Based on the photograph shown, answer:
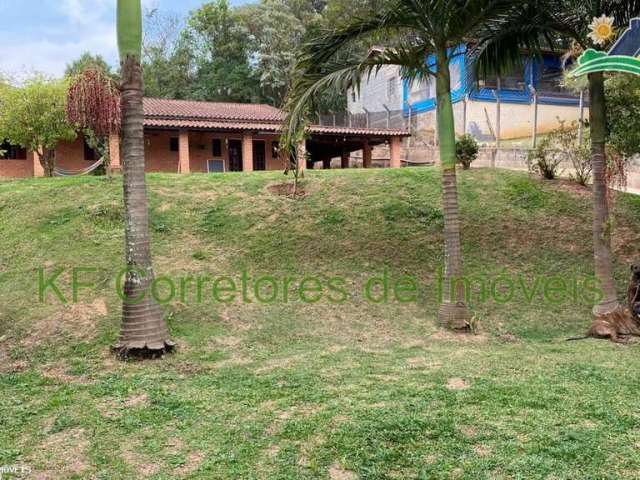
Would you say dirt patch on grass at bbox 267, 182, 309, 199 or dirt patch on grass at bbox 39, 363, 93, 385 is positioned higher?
dirt patch on grass at bbox 267, 182, 309, 199

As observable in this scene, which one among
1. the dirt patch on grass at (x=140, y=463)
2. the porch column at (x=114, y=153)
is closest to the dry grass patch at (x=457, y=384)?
the dirt patch on grass at (x=140, y=463)

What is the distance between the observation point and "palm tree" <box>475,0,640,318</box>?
27.9 feet

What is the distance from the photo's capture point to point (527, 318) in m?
9.48

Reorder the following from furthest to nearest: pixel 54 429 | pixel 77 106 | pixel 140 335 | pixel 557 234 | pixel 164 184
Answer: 1. pixel 164 184
2. pixel 557 234
3. pixel 77 106
4. pixel 140 335
5. pixel 54 429

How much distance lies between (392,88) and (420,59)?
22.4 meters

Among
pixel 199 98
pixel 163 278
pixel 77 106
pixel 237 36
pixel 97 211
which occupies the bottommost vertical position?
pixel 163 278

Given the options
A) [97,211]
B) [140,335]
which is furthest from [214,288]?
[97,211]

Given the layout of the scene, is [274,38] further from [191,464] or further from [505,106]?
[191,464]

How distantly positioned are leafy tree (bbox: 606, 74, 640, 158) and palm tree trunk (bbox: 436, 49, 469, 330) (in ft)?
16.8

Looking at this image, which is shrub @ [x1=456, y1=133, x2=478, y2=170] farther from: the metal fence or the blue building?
the metal fence

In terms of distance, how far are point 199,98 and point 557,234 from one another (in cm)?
2956

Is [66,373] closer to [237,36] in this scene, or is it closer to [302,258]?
[302,258]

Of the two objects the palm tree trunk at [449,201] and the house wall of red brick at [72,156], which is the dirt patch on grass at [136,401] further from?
the house wall of red brick at [72,156]

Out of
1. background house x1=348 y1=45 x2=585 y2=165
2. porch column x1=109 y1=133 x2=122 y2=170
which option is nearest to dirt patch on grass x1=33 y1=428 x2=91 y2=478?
porch column x1=109 y1=133 x2=122 y2=170
